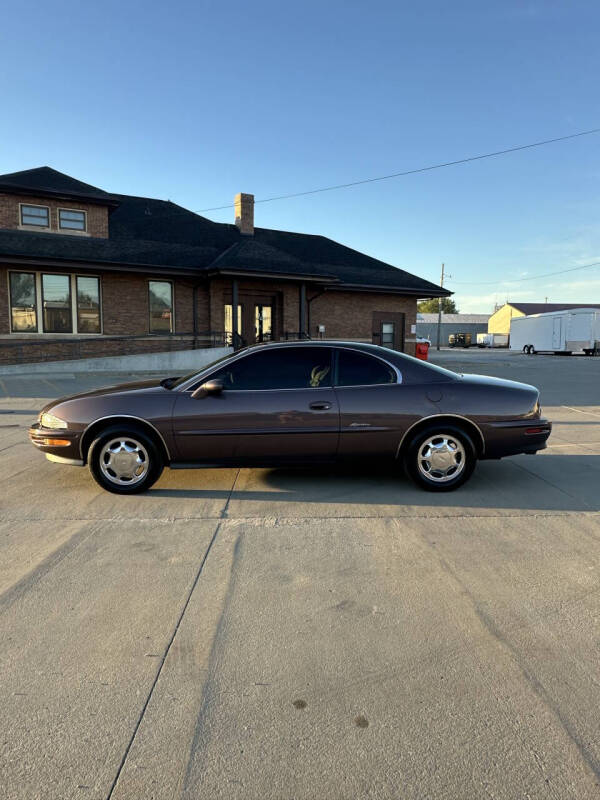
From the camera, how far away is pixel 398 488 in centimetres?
540

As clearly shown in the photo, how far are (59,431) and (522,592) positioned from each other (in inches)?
163

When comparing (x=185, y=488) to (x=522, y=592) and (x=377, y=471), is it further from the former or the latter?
(x=522, y=592)

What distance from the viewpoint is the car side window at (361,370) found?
5328 mm

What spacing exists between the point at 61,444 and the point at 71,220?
1733cm

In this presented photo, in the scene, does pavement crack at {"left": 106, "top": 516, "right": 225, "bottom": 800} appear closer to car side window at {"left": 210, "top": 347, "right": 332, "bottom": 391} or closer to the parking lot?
the parking lot

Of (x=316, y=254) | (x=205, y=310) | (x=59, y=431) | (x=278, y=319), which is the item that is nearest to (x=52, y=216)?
(x=205, y=310)

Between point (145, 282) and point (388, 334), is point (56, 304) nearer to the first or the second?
point (145, 282)

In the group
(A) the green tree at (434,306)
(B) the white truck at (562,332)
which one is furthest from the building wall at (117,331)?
(A) the green tree at (434,306)

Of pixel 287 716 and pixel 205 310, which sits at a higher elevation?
pixel 205 310

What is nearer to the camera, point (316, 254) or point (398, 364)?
point (398, 364)

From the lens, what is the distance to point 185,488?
17.7 ft

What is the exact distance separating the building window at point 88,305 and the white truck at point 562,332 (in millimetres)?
34052

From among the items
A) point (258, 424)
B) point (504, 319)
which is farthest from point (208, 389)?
point (504, 319)

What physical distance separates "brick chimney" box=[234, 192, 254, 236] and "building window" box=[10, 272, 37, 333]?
9.41m
